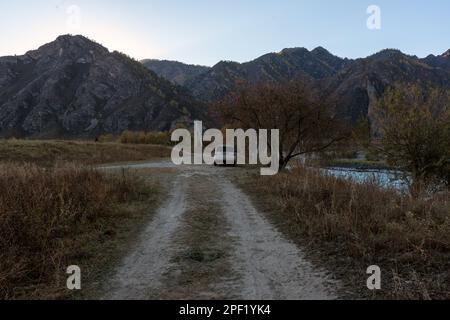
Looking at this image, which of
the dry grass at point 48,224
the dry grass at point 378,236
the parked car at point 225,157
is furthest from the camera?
the parked car at point 225,157

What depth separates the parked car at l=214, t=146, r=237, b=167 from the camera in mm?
31219

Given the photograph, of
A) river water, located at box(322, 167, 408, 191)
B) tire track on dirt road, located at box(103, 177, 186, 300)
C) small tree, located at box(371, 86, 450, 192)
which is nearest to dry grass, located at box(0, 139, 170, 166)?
river water, located at box(322, 167, 408, 191)

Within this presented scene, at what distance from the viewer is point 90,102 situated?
182m

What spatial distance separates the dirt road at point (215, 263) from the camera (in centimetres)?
590

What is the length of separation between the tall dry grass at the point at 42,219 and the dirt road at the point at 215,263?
51.8 inches

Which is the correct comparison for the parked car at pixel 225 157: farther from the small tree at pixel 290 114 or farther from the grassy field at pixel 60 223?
the grassy field at pixel 60 223

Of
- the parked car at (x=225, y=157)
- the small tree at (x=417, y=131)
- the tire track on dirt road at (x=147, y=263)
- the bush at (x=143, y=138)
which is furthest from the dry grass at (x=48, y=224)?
the bush at (x=143, y=138)

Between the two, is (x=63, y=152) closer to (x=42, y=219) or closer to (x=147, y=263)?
(x=42, y=219)

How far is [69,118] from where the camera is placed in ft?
570

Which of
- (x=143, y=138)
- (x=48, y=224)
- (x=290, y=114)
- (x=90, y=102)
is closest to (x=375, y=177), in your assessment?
(x=290, y=114)

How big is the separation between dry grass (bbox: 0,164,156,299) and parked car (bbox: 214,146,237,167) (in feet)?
57.3

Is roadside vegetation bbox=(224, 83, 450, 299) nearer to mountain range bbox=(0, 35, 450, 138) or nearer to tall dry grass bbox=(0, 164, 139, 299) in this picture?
tall dry grass bbox=(0, 164, 139, 299)

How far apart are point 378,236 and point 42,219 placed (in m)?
7.09

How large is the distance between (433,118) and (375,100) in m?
3.23
